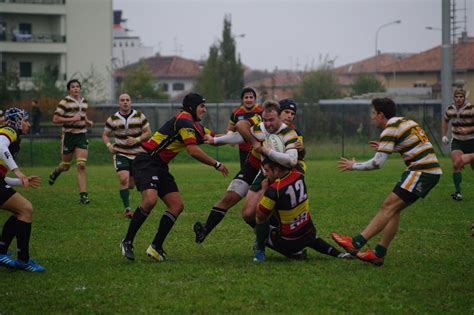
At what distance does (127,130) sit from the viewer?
51.1ft

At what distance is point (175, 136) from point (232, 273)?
2057 millimetres

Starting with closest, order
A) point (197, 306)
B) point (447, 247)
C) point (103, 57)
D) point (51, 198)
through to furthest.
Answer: point (197, 306) < point (447, 247) < point (51, 198) < point (103, 57)

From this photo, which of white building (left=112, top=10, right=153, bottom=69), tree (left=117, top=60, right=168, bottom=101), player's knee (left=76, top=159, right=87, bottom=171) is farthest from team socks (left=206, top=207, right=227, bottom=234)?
white building (left=112, top=10, right=153, bottom=69)

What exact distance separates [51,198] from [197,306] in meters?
11.4

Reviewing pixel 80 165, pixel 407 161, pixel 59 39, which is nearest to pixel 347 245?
pixel 407 161

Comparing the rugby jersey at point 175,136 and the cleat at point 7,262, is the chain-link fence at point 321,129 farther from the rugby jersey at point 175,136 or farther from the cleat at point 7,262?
the cleat at point 7,262

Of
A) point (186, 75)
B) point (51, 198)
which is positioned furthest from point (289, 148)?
point (186, 75)

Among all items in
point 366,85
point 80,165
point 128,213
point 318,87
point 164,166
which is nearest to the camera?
point 164,166

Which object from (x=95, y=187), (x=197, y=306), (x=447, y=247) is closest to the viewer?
(x=197, y=306)

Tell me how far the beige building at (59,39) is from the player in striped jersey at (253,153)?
51067 mm

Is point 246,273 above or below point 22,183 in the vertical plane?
below

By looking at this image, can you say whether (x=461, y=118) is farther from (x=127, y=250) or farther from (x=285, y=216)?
(x=127, y=250)

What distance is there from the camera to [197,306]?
7711mm

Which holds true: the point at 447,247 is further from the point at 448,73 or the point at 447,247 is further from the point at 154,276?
the point at 448,73
